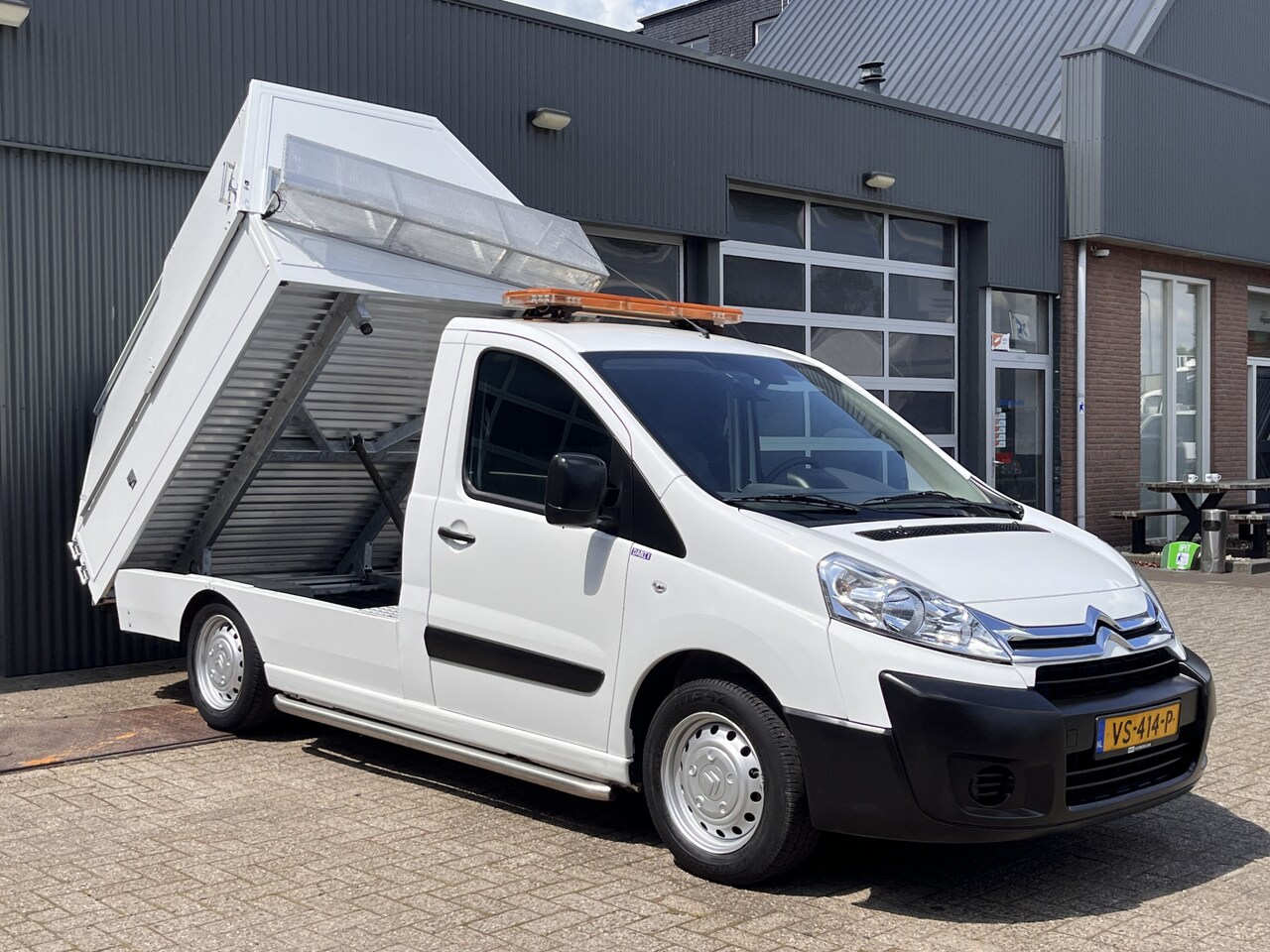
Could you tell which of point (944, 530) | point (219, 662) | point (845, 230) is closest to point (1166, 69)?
point (845, 230)

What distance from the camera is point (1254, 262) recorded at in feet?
62.2

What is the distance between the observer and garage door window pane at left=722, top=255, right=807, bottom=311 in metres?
13.1

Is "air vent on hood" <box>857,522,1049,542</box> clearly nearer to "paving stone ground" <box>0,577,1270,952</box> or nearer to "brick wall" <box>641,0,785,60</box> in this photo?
"paving stone ground" <box>0,577,1270,952</box>

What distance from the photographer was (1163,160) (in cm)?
1706

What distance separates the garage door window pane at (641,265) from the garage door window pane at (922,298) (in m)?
3.22

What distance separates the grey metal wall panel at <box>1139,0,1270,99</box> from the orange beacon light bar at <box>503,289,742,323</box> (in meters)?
13.9

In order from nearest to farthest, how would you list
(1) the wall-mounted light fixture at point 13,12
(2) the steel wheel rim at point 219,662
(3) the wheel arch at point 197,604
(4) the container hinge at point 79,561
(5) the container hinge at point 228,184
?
(5) the container hinge at point 228,184, (2) the steel wheel rim at point 219,662, (3) the wheel arch at point 197,604, (4) the container hinge at point 79,561, (1) the wall-mounted light fixture at point 13,12

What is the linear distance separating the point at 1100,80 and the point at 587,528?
1306 centimetres

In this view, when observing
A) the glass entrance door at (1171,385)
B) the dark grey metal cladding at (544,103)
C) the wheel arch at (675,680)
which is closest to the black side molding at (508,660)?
the wheel arch at (675,680)

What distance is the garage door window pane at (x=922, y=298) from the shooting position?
589 inches

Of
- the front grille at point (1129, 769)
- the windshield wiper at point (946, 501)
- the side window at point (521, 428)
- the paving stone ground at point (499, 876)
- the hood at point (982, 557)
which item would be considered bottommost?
the paving stone ground at point (499, 876)

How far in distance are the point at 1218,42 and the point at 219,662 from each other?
686 inches

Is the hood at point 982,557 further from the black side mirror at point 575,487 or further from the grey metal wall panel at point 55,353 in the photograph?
the grey metal wall panel at point 55,353

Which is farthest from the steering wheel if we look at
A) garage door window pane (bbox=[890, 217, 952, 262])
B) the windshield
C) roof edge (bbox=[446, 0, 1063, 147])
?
garage door window pane (bbox=[890, 217, 952, 262])
